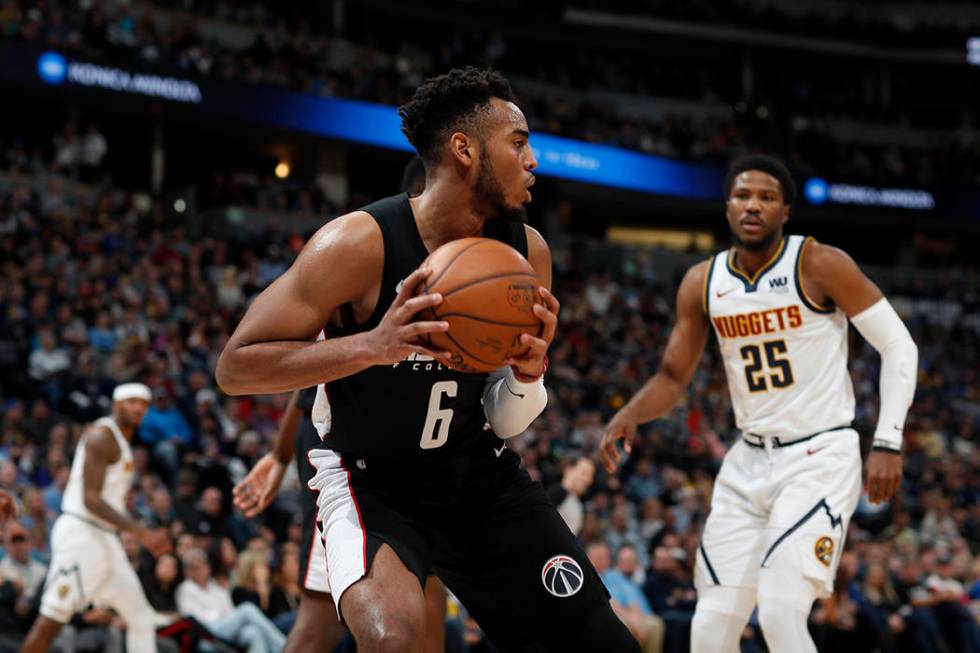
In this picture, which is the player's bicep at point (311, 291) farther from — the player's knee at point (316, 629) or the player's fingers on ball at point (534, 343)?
the player's knee at point (316, 629)

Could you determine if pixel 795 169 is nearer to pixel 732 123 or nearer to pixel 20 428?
pixel 732 123

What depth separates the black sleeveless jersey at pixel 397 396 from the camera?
348 cm

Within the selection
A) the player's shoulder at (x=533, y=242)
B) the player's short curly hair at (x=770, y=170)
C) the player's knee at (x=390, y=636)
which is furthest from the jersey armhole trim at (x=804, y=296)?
the player's knee at (x=390, y=636)

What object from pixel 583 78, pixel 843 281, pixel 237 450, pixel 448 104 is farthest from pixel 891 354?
pixel 583 78

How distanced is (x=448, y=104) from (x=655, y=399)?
2.08 metres

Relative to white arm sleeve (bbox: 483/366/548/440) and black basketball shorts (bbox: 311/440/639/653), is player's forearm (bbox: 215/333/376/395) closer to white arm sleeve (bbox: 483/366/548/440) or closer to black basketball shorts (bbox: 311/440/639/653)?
black basketball shorts (bbox: 311/440/639/653)

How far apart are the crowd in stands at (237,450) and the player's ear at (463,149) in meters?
2.66

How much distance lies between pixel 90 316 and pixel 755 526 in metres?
10.3

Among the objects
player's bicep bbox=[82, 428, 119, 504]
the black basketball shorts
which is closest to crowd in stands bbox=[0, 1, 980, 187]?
player's bicep bbox=[82, 428, 119, 504]

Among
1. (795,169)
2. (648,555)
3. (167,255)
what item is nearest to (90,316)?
(167,255)

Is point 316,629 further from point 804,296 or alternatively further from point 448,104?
point 804,296

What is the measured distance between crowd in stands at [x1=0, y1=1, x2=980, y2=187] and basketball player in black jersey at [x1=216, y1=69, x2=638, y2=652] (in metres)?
→ 16.4

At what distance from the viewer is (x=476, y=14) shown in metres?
27.5

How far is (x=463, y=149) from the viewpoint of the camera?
3.55 m
